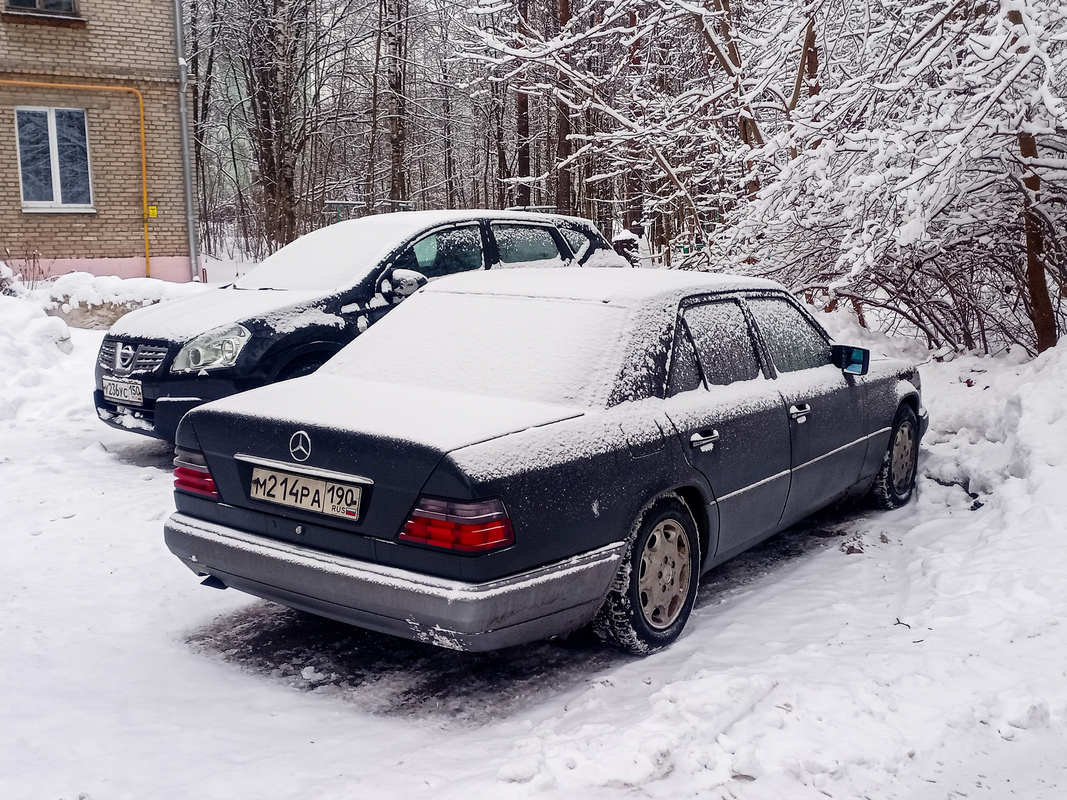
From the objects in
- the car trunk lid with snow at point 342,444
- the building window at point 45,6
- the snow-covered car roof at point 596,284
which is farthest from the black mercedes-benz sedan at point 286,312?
the building window at point 45,6

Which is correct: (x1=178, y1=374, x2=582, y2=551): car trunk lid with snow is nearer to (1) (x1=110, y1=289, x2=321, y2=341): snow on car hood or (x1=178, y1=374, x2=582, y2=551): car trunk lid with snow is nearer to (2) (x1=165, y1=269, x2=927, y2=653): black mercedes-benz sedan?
(2) (x1=165, y1=269, x2=927, y2=653): black mercedes-benz sedan

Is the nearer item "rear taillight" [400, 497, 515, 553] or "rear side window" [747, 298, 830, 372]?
"rear taillight" [400, 497, 515, 553]

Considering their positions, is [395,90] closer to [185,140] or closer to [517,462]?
[185,140]

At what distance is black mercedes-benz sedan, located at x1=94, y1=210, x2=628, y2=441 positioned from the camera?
6426mm

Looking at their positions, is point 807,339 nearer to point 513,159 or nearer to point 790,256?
point 790,256

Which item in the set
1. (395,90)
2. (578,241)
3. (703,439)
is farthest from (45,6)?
(703,439)

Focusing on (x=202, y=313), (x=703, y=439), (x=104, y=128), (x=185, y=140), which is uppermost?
(x=104, y=128)

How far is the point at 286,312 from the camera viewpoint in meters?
6.64

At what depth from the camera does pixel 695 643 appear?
414cm

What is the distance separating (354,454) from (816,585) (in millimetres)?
2557

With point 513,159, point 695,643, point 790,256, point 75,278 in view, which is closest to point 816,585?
point 695,643

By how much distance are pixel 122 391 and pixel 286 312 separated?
3.98 feet

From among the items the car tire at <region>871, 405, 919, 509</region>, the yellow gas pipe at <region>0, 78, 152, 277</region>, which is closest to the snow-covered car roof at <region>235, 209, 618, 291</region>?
the car tire at <region>871, 405, 919, 509</region>

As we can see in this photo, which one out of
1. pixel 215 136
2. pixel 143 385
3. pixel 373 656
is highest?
pixel 215 136
